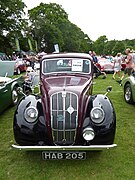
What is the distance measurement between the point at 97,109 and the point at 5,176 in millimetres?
1736

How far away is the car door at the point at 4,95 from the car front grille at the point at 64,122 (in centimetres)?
265

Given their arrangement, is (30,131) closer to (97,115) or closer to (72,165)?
(72,165)

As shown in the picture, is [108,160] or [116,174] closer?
[116,174]

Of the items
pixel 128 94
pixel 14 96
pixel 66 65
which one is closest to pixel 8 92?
pixel 14 96

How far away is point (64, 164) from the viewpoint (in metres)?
3.74

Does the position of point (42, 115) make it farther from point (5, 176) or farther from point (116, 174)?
point (116, 174)

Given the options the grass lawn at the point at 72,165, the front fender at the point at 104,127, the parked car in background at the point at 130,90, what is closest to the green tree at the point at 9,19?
the parked car in background at the point at 130,90

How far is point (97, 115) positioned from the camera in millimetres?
3615

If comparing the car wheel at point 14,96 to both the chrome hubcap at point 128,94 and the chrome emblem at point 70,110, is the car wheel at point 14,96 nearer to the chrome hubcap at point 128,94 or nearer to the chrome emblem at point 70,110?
the chrome hubcap at point 128,94

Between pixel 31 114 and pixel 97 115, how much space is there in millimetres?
1047

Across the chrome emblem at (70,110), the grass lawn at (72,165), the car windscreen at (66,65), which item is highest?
the car windscreen at (66,65)

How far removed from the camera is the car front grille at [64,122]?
3.54 meters

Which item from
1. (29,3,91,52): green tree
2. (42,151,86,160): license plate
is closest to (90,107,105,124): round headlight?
(42,151,86,160): license plate

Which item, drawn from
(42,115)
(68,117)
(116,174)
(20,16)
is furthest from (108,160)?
(20,16)
